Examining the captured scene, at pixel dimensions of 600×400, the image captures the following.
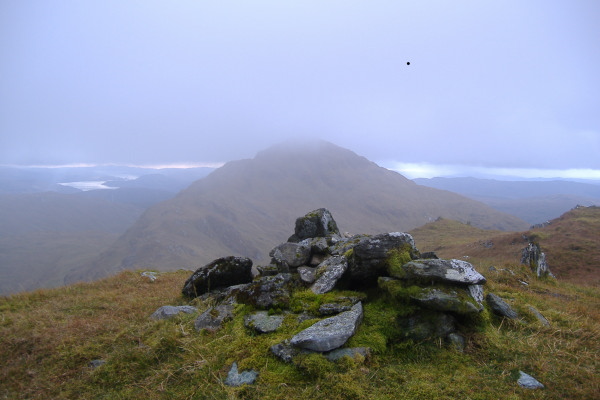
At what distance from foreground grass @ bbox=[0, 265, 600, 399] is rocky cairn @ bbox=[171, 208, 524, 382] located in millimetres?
269

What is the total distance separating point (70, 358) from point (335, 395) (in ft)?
21.8

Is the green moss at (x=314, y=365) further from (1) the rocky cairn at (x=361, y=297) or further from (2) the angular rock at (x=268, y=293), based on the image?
(2) the angular rock at (x=268, y=293)

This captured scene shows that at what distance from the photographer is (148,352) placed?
6.90m

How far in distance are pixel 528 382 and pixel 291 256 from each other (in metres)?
7.78

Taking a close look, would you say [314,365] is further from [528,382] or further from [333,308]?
[528,382]

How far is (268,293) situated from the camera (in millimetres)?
8539

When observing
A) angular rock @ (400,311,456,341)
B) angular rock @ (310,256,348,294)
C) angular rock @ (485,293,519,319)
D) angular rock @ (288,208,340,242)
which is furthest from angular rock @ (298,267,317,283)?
angular rock @ (288,208,340,242)

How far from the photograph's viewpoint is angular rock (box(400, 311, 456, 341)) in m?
6.54

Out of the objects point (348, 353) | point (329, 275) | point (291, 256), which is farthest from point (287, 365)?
point (291, 256)

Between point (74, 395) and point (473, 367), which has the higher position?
point (473, 367)

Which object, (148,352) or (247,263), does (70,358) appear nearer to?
(148,352)

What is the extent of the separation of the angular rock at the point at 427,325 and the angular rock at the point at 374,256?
1774mm

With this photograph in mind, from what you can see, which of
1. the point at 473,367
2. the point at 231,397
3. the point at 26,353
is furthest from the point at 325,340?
the point at 26,353

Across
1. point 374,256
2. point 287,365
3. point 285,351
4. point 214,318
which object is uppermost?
point 374,256
